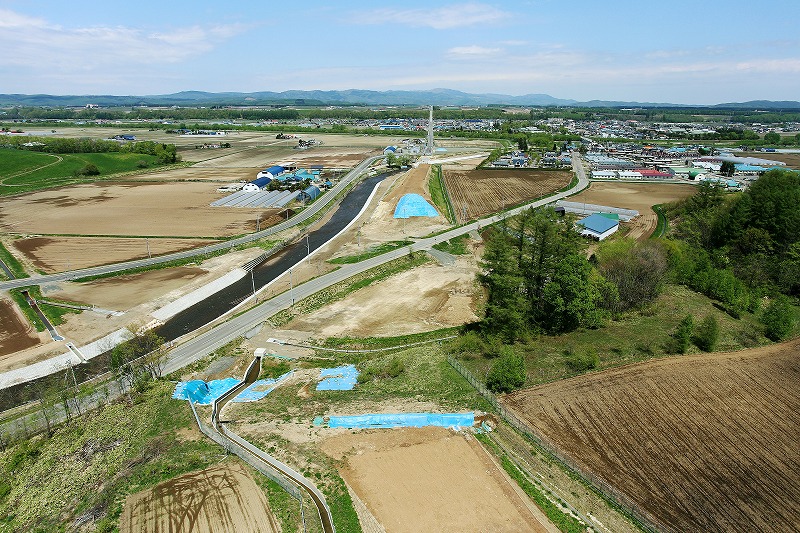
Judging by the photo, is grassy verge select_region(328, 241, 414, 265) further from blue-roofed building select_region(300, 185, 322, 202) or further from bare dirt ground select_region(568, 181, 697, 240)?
bare dirt ground select_region(568, 181, 697, 240)

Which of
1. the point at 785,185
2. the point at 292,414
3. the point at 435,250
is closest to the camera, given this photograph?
the point at 292,414

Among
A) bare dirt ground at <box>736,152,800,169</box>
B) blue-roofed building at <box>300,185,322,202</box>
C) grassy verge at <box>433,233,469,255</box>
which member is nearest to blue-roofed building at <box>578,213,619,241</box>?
grassy verge at <box>433,233,469,255</box>

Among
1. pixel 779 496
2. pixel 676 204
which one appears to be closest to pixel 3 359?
pixel 779 496

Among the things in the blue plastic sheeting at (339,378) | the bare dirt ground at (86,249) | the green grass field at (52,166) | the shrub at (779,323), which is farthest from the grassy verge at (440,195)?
the green grass field at (52,166)

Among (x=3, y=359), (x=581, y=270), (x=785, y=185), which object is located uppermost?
(x=785, y=185)

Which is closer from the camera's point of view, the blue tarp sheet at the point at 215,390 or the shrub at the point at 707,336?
the blue tarp sheet at the point at 215,390

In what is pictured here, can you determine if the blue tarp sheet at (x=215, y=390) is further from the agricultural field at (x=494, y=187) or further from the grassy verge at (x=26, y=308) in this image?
the agricultural field at (x=494, y=187)

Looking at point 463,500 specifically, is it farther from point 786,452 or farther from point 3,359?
point 3,359
